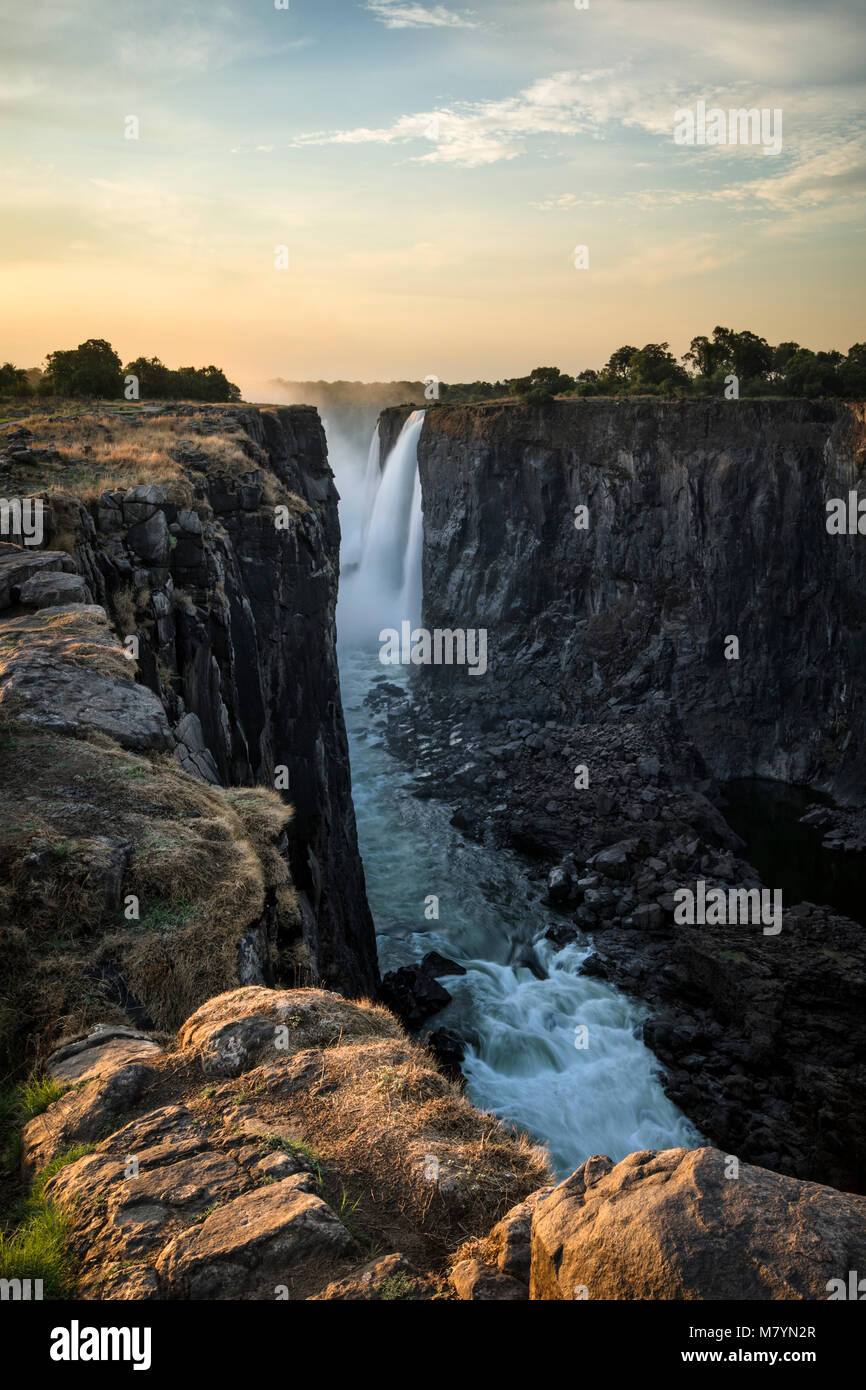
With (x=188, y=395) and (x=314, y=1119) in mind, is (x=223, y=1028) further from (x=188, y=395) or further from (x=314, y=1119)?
(x=188, y=395)

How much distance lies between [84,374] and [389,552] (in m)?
34.2

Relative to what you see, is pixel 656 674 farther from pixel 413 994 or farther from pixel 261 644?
pixel 261 644

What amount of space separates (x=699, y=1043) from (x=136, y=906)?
2067 centimetres

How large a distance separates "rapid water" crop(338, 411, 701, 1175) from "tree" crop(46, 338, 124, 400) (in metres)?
22.5

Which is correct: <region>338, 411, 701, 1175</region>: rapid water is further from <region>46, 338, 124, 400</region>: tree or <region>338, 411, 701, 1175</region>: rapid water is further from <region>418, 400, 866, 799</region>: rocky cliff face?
<region>46, 338, 124, 400</region>: tree

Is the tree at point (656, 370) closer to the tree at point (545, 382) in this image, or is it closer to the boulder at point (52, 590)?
the tree at point (545, 382)

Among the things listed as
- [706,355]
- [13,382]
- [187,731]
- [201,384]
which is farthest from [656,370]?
[187,731]

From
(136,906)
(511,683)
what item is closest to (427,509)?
(511,683)

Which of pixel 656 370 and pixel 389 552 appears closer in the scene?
pixel 656 370

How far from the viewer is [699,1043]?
23.9 m

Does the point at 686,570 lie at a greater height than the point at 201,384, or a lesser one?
lesser

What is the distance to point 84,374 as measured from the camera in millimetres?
37188

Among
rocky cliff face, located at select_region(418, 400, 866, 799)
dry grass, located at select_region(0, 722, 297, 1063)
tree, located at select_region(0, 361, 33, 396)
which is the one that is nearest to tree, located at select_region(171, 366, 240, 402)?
tree, located at select_region(0, 361, 33, 396)

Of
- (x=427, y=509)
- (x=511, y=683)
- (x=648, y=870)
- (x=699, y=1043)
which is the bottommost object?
(x=699, y=1043)
